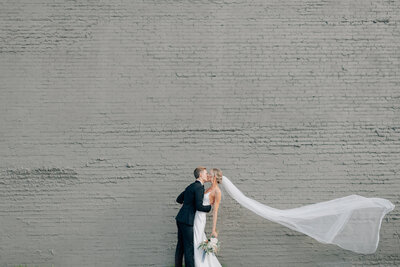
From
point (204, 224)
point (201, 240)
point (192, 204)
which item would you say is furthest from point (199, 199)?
point (201, 240)

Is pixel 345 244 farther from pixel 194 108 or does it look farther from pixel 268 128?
pixel 194 108

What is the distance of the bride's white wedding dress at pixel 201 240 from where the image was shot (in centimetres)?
611

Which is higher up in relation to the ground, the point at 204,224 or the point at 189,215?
the point at 189,215

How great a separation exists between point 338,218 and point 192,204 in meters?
2.21

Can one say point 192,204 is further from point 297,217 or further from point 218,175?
point 297,217

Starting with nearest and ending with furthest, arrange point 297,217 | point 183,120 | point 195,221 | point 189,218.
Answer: point 189,218 → point 195,221 → point 297,217 → point 183,120

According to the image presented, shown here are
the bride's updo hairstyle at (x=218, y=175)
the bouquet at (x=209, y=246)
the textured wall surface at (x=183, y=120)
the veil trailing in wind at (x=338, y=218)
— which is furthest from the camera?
the textured wall surface at (x=183, y=120)

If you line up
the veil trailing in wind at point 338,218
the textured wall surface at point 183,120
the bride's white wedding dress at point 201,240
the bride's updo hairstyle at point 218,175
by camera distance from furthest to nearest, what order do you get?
the textured wall surface at point 183,120 → the bride's updo hairstyle at point 218,175 → the veil trailing in wind at point 338,218 → the bride's white wedding dress at point 201,240

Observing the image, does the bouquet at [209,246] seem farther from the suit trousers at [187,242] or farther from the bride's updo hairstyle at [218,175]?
the bride's updo hairstyle at [218,175]

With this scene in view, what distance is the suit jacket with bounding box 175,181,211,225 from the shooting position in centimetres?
612

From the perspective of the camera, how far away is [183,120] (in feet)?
23.1

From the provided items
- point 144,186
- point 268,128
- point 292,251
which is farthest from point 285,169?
point 144,186

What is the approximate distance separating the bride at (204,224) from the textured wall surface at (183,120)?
0.58 m

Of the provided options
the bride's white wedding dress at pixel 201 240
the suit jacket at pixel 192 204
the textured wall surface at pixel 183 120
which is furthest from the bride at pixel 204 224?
the textured wall surface at pixel 183 120
